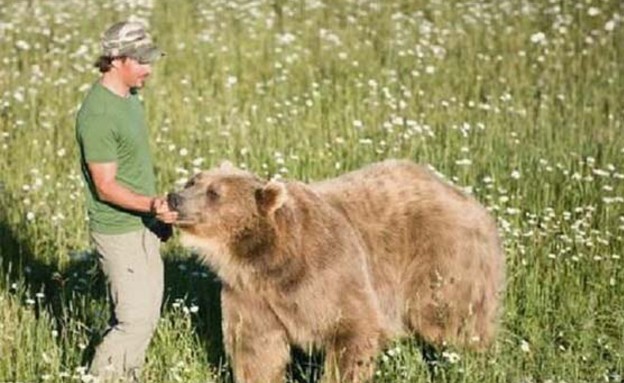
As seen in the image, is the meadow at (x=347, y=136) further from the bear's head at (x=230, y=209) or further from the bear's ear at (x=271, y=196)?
the bear's ear at (x=271, y=196)

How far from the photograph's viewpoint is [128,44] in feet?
20.2

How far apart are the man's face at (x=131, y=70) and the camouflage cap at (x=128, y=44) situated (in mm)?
34

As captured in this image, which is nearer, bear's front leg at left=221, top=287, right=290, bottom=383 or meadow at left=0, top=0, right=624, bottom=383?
bear's front leg at left=221, top=287, right=290, bottom=383

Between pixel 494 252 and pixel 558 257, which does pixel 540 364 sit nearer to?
pixel 494 252

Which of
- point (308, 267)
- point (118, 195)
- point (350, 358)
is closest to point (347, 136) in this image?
point (308, 267)

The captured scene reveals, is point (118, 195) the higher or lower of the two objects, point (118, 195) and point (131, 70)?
the lower

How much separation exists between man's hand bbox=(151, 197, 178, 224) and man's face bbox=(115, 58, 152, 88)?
61 centimetres

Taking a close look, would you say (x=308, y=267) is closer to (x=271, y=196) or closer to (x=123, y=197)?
(x=271, y=196)

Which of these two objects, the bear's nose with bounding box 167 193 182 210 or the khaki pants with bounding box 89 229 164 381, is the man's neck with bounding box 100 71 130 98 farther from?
the khaki pants with bounding box 89 229 164 381

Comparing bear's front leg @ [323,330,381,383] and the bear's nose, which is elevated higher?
the bear's nose

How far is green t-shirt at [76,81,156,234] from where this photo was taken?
240 inches

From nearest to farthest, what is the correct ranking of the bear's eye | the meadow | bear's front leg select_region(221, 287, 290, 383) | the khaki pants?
the khaki pants, the bear's eye, bear's front leg select_region(221, 287, 290, 383), the meadow

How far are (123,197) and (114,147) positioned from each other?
0.82 feet

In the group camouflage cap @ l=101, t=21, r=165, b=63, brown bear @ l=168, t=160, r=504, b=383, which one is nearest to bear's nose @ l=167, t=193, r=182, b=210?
brown bear @ l=168, t=160, r=504, b=383
